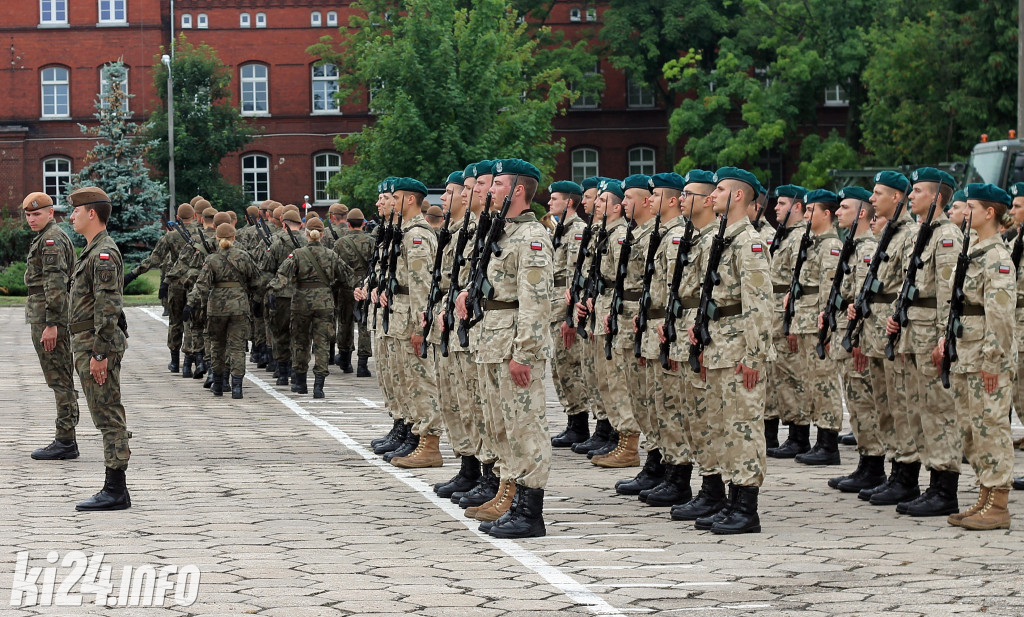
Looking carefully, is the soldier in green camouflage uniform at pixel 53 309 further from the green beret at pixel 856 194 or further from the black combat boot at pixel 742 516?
the green beret at pixel 856 194

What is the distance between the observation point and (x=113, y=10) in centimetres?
5881

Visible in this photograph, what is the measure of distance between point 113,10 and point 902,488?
53616 millimetres

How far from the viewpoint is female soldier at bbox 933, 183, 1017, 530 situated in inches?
358

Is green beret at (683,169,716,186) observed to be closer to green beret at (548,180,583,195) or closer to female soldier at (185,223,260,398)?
green beret at (548,180,583,195)

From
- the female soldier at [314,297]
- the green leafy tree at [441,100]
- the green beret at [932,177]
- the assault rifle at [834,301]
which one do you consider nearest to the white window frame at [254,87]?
the green leafy tree at [441,100]

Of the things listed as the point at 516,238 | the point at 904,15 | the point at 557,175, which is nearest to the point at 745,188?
the point at 516,238

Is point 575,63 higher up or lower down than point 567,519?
higher up

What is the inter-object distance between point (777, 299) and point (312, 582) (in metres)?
6.29

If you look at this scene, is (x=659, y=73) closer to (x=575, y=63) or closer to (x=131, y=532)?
(x=575, y=63)

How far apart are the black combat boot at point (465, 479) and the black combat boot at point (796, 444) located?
3.25m

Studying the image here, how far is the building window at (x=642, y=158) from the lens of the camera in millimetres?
60938

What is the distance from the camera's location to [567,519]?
9.39 meters

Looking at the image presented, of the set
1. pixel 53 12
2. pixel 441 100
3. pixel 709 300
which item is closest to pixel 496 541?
pixel 709 300

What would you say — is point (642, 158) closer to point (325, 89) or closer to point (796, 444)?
point (325, 89)
